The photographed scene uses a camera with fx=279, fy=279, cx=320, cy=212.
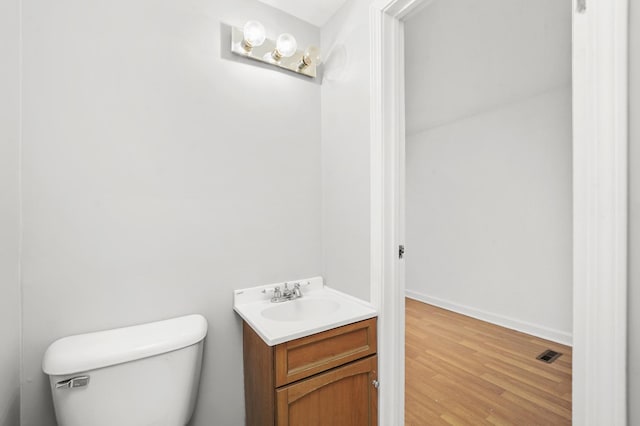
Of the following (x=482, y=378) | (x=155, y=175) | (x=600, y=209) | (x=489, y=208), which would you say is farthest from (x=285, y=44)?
(x=489, y=208)

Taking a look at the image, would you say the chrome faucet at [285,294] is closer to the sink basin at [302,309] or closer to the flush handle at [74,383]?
the sink basin at [302,309]

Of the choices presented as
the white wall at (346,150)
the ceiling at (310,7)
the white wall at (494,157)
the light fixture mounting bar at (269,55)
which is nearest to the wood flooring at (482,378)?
the white wall at (494,157)

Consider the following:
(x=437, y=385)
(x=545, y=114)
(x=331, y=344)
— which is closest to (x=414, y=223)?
(x=545, y=114)

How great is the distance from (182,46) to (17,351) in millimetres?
1344

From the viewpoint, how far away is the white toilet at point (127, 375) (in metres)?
0.91

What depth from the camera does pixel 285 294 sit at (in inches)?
57.1

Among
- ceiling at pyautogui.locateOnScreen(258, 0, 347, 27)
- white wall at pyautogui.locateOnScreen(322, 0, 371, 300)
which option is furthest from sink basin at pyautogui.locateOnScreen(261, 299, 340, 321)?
ceiling at pyautogui.locateOnScreen(258, 0, 347, 27)

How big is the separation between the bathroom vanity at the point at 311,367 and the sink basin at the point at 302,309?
0.04 ft

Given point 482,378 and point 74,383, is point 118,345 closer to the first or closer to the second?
point 74,383

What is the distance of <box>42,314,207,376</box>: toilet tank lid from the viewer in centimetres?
90

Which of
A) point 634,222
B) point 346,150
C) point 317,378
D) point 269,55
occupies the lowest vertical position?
point 317,378

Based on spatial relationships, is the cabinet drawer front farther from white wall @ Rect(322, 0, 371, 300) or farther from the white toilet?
the white toilet

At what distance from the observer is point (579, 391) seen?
2.22ft

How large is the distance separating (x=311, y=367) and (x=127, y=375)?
25.6 inches
